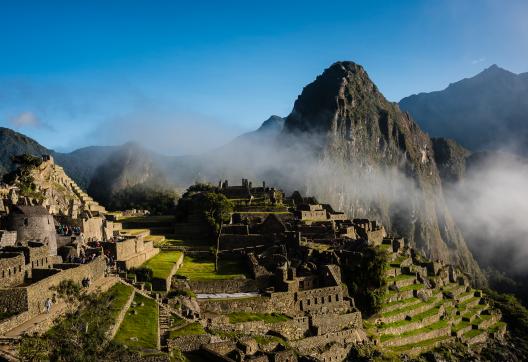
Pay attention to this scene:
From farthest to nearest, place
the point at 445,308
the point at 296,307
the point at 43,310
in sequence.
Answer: the point at 445,308
the point at 296,307
the point at 43,310

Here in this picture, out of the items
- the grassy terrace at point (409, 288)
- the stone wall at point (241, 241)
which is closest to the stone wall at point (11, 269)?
the stone wall at point (241, 241)

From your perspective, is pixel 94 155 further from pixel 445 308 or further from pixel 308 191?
pixel 445 308

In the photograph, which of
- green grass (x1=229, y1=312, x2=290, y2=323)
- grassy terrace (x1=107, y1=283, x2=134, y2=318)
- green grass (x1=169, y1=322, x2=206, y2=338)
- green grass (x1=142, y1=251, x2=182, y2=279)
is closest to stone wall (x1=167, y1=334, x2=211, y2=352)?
green grass (x1=169, y1=322, x2=206, y2=338)

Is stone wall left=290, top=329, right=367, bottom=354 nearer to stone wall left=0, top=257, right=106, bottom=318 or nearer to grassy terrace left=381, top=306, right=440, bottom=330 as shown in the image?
grassy terrace left=381, top=306, right=440, bottom=330

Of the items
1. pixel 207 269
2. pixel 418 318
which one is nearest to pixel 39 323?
pixel 207 269

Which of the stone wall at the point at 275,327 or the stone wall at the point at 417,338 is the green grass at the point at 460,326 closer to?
the stone wall at the point at 417,338

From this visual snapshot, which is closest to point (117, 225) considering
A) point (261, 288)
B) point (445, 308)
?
point (261, 288)
